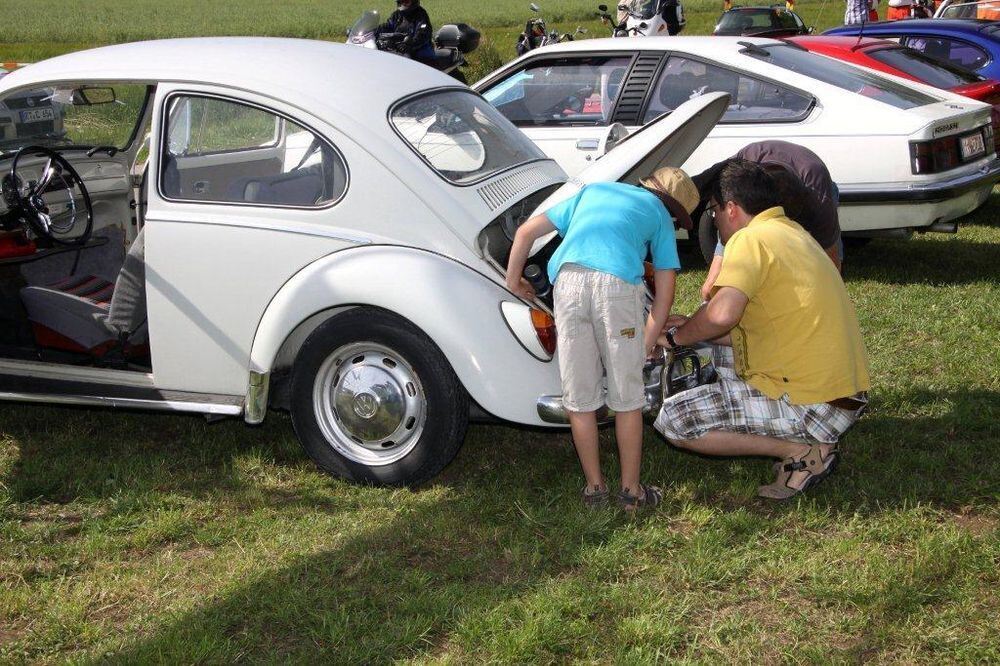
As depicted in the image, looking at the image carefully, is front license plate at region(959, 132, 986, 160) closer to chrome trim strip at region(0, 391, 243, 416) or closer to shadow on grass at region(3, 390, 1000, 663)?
shadow on grass at region(3, 390, 1000, 663)

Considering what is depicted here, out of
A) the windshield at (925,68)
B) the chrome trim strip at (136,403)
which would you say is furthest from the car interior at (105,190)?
the windshield at (925,68)

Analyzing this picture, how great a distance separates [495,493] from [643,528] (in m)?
0.68

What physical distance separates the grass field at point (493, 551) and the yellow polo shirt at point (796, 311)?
52 centimetres

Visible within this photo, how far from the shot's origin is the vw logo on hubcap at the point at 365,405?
4.60m

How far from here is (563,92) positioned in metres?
8.22

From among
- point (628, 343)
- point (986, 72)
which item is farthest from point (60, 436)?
point (986, 72)

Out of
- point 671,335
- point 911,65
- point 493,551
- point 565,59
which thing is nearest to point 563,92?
point 565,59

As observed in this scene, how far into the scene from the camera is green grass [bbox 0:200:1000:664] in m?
3.61

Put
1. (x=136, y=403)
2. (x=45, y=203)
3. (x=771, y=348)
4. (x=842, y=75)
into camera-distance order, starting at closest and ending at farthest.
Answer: (x=771, y=348) → (x=136, y=403) → (x=45, y=203) → (x=842, y=75)

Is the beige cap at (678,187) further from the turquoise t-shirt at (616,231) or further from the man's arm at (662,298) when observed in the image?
the man's arm at (662,298)

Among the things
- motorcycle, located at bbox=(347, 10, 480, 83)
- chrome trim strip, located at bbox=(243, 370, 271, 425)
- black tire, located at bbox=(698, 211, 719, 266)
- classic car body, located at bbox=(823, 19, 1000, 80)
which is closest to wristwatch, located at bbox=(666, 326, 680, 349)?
chrome trim strip, located at bbox=(243, 370, 271, 425)

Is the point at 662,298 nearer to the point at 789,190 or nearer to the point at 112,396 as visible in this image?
the point at 789,190

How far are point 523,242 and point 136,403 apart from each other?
189 cm

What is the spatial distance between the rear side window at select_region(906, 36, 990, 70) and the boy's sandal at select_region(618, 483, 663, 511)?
23.6 ft
